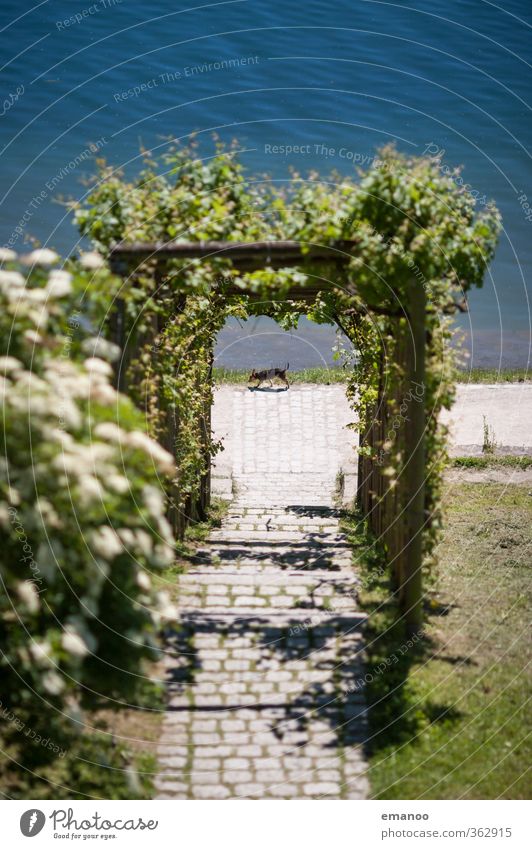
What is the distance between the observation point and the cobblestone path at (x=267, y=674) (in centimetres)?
525

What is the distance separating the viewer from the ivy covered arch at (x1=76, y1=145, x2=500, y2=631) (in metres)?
6.19

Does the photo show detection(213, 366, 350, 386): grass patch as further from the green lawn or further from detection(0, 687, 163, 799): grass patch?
detection(0, 687, 163, 799): grass patch

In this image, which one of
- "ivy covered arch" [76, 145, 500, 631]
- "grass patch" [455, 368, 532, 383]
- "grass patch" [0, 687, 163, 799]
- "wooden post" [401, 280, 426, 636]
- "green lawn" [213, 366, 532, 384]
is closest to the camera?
"grass patch" [0, 687, 163, 799]

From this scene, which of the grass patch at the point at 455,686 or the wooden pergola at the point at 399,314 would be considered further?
the wooden pergola at the point at 399,314

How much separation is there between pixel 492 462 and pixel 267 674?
8.03 meters

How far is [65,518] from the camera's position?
4.39 m

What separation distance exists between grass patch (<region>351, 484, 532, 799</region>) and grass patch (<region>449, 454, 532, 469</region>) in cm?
447

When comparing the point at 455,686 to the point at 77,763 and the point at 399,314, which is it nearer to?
the point at 77,763

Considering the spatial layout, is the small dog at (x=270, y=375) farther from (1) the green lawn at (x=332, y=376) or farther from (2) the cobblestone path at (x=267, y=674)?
(2) the cobblestone path at (x=267, y=674)

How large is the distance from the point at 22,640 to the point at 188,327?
4763 millimetres

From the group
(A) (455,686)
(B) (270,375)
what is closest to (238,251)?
(A) (455,686)

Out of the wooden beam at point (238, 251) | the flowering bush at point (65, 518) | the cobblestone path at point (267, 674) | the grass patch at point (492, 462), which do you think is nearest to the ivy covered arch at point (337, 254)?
the wooden beam at point (238, 251)

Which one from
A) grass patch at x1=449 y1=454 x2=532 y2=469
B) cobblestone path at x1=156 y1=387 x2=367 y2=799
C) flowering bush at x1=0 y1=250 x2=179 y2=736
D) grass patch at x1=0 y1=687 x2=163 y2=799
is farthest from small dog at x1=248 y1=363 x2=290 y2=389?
flowering bush at x1=0 y1=250 x2=179 y2=736

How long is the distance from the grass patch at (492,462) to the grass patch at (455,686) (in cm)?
447
